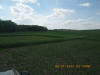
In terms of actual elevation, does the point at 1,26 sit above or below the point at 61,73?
above

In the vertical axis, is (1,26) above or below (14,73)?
above

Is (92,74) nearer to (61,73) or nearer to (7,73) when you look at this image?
(61,73)

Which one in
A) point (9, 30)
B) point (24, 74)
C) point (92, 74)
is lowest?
point (92, 74)

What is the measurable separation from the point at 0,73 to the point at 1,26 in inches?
1860

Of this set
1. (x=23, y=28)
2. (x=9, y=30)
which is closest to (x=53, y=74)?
(x=9, y=30)

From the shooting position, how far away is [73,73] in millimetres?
4281

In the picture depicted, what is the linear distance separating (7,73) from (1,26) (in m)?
47.3

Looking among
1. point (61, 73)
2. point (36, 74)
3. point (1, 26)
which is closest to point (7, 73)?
point (36, 74)

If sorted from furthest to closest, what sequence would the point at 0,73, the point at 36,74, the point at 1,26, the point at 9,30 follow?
the point at 9,30 → the point at 1,26 → the point at 36,74 → the point at 0,73

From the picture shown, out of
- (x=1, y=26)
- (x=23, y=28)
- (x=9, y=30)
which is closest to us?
(x=1, y=26)

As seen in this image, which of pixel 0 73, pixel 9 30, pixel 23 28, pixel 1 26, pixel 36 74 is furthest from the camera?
pixel 23 28

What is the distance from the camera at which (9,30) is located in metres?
46.8

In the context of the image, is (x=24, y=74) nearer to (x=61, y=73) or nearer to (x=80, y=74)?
(x=61, y=73)

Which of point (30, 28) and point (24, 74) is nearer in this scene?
point (24, 74)
